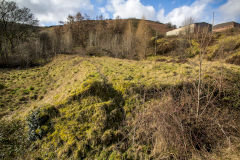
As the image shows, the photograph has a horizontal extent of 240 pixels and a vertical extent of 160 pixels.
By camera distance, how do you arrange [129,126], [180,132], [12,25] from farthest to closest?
[12,25]
[129,126]
[180,132]

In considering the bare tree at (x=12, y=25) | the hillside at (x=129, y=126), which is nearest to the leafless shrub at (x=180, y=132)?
the hillside at (x=129, y=126)

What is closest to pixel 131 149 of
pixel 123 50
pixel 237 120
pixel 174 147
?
pixel 174 147

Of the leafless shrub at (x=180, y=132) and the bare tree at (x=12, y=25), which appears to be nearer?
the leafless shrub at (x=180, y=132)

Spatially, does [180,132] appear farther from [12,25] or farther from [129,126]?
[12,25]

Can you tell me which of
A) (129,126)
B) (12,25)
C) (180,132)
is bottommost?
(129,126)

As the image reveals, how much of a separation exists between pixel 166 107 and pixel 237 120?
Answer: 9.23ft

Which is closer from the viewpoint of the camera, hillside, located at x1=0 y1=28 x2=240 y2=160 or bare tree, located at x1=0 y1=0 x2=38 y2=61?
hillside, located at x1=0 y1=28 x2=240 y2=160

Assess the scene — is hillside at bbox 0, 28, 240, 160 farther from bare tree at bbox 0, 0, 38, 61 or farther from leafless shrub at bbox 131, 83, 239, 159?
bare tree at bbox 0, 0, 38, 61

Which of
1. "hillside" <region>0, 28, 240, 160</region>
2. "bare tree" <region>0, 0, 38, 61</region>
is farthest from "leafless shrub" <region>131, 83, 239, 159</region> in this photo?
"bare tree" <region>0, 0, 38, 61</region>

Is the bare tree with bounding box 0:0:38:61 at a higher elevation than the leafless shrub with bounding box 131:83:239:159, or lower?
higher

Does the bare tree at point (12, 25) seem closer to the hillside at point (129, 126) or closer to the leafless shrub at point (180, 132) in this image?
the hillside at point (129, 126)

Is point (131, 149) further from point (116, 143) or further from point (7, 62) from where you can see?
point (7, 62)

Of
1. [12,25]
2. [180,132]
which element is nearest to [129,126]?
[180,132]

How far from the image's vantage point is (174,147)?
10.1 ft
